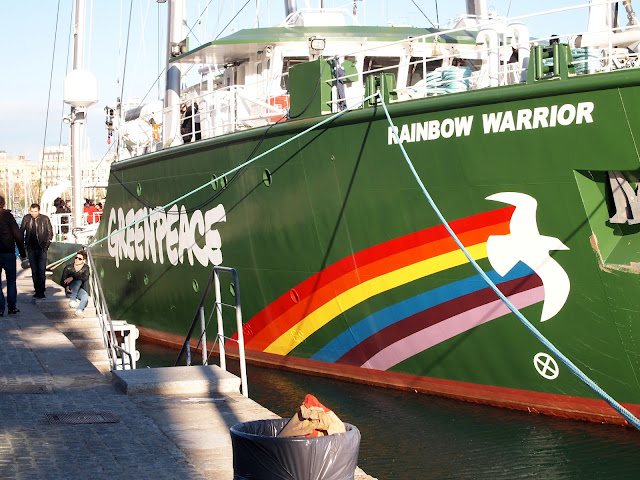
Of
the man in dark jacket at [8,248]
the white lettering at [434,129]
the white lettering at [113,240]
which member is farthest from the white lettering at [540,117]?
the white lettering at [113,240]

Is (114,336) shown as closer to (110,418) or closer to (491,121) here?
(110,418)

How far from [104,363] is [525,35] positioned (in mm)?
5950

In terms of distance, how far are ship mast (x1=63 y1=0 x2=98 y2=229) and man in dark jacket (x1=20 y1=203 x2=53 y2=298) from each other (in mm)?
5352

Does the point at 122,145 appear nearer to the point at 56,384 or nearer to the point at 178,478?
the point at 56,384

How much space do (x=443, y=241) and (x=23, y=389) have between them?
404 centimetres

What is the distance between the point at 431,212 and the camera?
857 centimetres

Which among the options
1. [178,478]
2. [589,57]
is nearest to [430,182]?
[589,57]

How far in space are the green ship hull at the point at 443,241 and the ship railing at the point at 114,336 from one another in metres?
1.48

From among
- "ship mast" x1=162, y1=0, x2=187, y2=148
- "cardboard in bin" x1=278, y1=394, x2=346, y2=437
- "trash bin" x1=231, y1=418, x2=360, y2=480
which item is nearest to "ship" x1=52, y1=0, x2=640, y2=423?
"ship mast" x1=162, y1=0, x2=187, y2=148

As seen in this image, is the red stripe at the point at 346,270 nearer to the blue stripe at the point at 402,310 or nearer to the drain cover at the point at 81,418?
the blue stripe at the point at 402,310

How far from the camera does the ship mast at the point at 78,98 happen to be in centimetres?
1714

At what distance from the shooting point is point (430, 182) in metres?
8.61

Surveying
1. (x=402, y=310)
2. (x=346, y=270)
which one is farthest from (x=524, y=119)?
(x=346, y=270)

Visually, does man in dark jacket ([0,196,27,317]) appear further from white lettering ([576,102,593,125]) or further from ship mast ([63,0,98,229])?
white lettering ([576,102,593,125])
